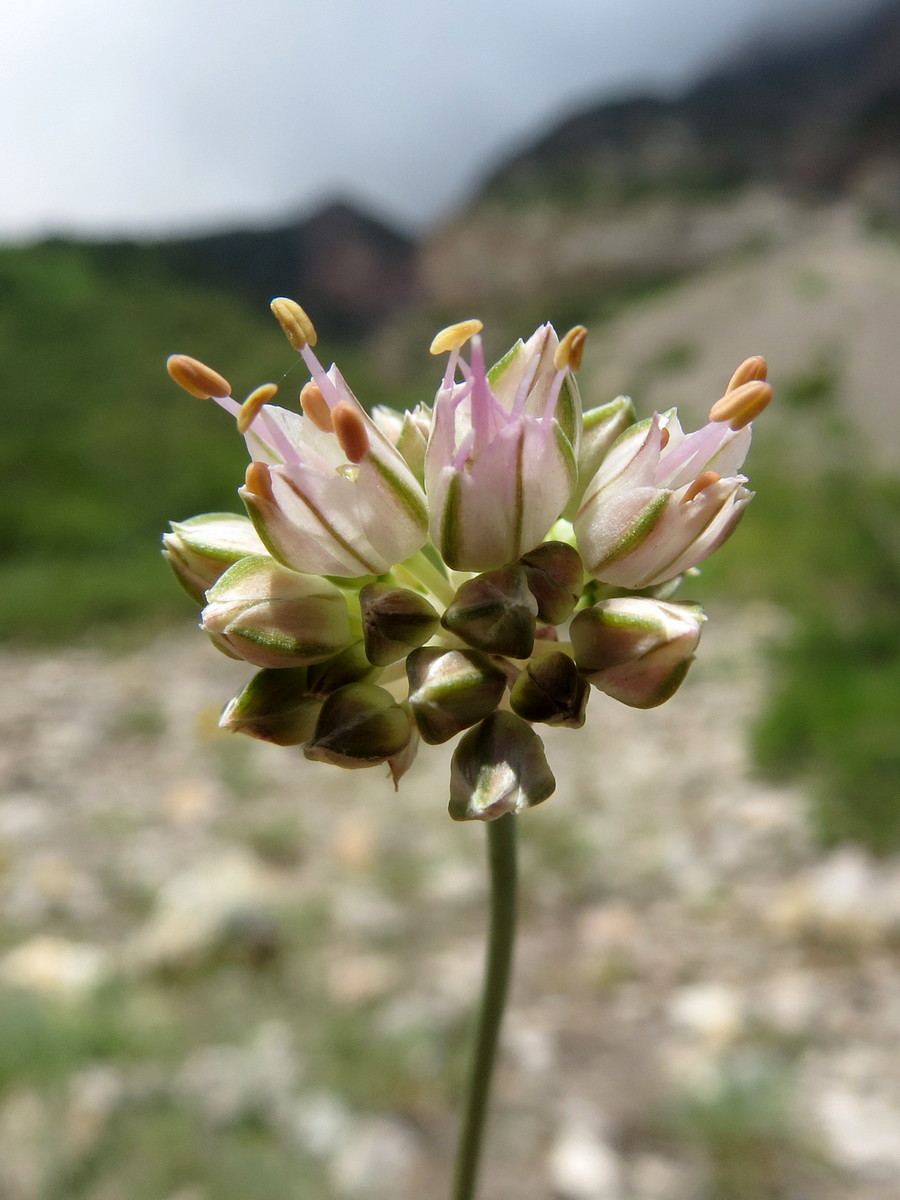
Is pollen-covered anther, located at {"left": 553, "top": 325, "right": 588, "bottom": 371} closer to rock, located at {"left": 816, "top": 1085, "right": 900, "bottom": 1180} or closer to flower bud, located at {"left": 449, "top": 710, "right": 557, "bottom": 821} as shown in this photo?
flower bud, located at {"left": 449, "top": 710, "right": 557, "bottom": 821}

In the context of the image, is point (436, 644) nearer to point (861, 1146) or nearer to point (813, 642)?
point (861, 1146)

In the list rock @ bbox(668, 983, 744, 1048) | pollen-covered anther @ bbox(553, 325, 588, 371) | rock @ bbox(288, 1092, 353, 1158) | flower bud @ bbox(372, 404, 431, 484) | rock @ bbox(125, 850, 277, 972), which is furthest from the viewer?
rock @ bbox(125, 850, 277, 972)

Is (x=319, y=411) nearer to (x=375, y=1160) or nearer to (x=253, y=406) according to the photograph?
(x=253, y=406)

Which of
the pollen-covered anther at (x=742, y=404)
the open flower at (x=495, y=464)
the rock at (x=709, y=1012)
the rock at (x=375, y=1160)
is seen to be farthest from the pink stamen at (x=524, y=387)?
the rock at (x=709, y=1012)

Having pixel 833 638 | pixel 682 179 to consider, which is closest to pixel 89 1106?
pixel 833 638

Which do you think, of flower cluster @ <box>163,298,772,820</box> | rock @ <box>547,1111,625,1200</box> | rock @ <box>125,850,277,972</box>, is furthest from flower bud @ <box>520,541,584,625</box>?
rock @ <box>125,850,277,972</box>

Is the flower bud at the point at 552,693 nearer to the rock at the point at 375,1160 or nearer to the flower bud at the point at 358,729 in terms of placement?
the flower bud at the point at 358,729
